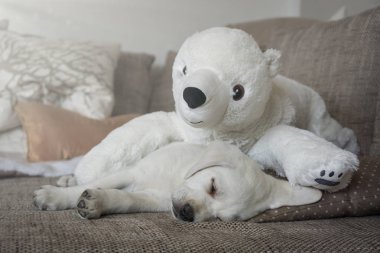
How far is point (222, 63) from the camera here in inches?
36.9

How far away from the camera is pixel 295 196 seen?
893 millimetres

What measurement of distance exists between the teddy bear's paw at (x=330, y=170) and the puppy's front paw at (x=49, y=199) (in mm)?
514

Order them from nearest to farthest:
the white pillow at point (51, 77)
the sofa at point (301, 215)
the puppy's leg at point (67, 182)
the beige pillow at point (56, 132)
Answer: the sofa at point (301, 215)
the puppy's leg at point (67, 182)
the beige pillow at point (56, 132)
the white pillow at point (51, 77)

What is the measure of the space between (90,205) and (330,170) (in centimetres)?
47

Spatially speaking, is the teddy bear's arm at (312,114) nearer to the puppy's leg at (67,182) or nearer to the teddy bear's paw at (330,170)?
the teddy bear's paw at (330,170)

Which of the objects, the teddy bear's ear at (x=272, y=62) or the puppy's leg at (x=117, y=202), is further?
the teddy bear's ear at (x=272, y=62)

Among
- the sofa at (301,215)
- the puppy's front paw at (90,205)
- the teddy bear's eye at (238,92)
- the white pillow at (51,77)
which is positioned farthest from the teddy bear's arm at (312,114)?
the white pillow at (51,77)

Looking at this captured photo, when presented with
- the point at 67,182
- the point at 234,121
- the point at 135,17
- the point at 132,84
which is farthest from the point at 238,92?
the point at 135,17

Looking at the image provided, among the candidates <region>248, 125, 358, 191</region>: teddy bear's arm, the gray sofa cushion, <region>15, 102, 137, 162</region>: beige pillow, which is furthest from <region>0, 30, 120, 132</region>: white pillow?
<region>248, 125, 358, 191</region>: teddy bear's arm

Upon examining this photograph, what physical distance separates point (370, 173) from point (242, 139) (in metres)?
0.30

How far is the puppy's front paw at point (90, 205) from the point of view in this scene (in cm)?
81

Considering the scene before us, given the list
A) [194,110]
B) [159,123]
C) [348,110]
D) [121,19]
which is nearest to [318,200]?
[194,110]

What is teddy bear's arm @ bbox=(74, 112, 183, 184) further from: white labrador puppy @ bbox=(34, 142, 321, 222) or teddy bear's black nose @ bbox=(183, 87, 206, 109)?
teddy bear's black nose @ bbox=(183, 87, 206, 109)

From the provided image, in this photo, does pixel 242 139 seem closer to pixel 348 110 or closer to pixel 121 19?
pixel 348 110
